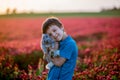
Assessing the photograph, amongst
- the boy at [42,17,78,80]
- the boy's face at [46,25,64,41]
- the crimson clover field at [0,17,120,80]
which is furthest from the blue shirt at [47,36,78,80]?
the crimson clover field at [0,17,120,80]

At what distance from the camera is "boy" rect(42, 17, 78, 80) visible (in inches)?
216

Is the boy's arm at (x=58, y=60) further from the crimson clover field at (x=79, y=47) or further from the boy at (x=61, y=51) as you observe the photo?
the crimson clover field at (x=79, y=47)

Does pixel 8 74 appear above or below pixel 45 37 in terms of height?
below

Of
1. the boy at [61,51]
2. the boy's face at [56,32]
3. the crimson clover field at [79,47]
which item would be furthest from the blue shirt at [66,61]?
the crimson clover field at [79,47]

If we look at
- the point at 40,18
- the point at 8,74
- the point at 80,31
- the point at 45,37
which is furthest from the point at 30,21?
the point at 45,37

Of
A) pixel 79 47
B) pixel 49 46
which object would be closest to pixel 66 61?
pixel 49 46

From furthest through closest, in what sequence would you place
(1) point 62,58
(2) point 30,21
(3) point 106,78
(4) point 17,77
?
(2) point 30,21 < (4) point 17,77 < (3) point 106,78 < (1) point 62,58

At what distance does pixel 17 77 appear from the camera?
7.82m

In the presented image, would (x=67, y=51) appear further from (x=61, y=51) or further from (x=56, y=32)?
(x=56, y=32)

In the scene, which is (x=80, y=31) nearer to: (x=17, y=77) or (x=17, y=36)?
(x=17, y=36)

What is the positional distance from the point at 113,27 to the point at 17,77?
23.5 feet

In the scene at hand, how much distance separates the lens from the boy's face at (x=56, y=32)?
5.46m

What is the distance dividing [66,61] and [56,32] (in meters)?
0.35

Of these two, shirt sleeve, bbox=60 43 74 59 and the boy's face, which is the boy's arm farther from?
the boy's face
